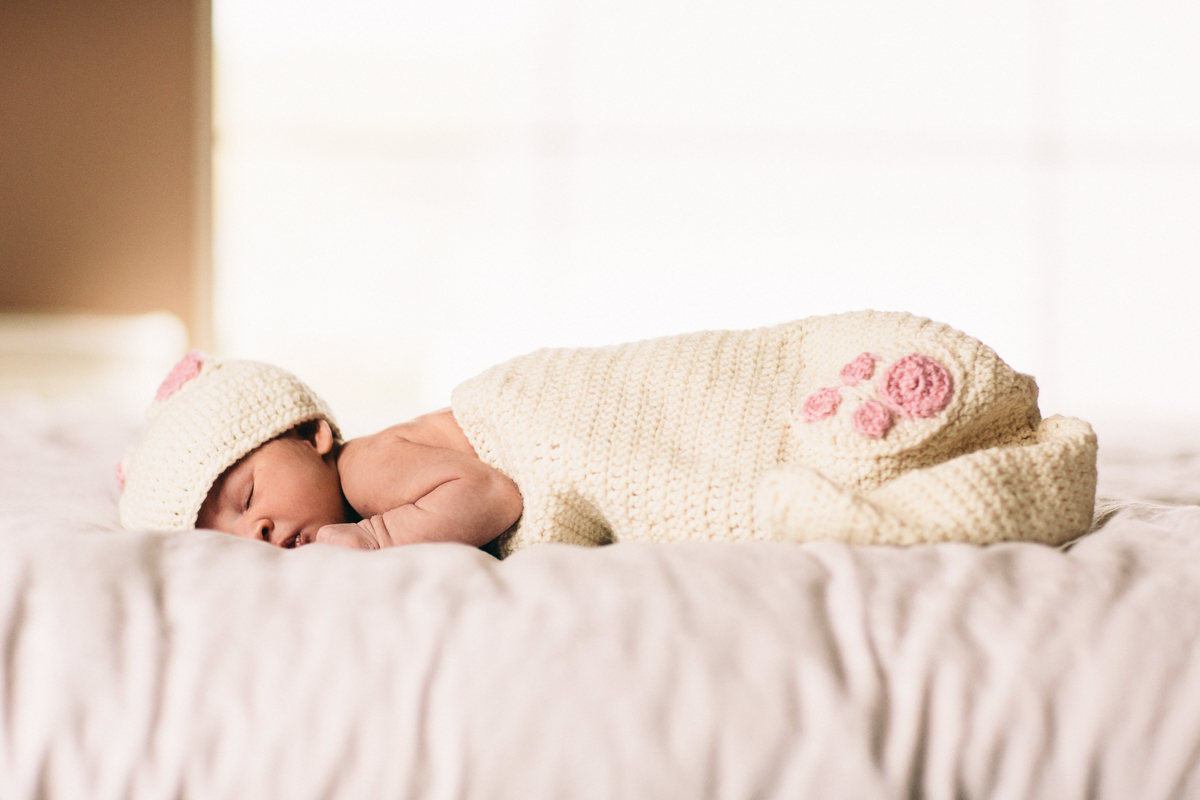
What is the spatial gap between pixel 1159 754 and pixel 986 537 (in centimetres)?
19

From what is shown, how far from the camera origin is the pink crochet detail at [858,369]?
2.73 feet

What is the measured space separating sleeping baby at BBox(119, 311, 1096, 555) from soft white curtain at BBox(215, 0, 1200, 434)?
2803 mm

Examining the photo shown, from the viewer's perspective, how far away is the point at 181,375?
43.6 inches

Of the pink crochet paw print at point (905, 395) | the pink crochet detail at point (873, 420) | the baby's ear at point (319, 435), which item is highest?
the pink crochet paw print at point (905, 395)

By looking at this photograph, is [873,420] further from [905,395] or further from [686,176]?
[686,176]

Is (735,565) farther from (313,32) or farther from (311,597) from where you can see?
(313,32)

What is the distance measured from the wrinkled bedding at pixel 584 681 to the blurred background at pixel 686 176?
10.6 ft

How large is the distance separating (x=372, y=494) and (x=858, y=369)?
0.51 meters

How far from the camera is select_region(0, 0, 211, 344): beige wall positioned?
340 cm

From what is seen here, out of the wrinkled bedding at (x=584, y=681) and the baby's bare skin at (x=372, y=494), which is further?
the baby's bare skin at (x=372, y=494)

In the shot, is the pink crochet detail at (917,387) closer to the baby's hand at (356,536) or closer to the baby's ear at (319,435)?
the baby's hand at (356,536)

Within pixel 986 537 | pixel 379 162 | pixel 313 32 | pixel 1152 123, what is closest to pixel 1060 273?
pixel 1152 123

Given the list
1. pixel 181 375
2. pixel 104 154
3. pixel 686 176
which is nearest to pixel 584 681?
pixel 181 375

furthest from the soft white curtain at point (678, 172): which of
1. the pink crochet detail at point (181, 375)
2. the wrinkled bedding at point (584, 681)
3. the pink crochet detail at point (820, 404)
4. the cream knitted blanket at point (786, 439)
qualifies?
the wrinkled bedding at point (584, 681)
